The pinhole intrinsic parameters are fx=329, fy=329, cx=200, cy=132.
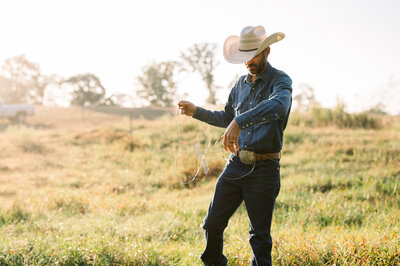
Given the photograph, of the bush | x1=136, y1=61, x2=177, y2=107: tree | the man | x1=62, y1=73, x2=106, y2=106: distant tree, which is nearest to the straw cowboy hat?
the man

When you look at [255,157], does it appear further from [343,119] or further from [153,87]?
[153,87]

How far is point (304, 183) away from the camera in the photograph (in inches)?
264

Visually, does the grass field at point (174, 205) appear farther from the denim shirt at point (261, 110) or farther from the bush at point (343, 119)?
the bush at point (343, 119)

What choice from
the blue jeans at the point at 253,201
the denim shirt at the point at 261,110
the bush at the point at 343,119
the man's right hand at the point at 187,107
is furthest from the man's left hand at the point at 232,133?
the bush at the point at 343,119

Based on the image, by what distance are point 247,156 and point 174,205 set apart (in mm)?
3387

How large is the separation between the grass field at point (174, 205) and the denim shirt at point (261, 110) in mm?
634

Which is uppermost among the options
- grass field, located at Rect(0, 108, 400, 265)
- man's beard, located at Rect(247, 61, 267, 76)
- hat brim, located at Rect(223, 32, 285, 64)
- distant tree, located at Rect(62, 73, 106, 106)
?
distant tree, located at Rect(62, 73, 106, 106)

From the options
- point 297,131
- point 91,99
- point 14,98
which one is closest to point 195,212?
point 297,131

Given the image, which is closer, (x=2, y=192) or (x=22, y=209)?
(x=22, y=209)

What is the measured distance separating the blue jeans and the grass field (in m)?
0.62

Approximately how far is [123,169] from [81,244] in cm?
592

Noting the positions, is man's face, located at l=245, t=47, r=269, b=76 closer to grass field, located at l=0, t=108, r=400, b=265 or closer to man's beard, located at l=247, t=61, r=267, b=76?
man's beard, located at l=247, t=61, r=267, b=76

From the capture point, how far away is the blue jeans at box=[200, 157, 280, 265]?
2625mm

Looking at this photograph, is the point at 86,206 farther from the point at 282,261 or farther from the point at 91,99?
the point at 91,99
